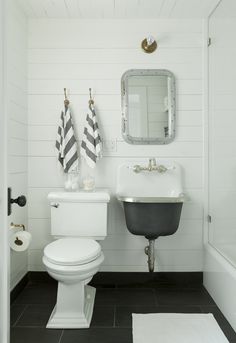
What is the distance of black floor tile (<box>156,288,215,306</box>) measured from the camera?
2334 mm

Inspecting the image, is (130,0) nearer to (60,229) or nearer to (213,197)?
(213,197)

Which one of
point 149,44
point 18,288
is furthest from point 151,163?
point 18,288

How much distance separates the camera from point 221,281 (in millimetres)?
2182

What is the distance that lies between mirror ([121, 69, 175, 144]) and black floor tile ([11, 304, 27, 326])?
1.57m

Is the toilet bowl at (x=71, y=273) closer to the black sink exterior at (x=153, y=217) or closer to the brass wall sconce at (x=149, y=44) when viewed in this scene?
the black sink exterior at (x=153, y=217)

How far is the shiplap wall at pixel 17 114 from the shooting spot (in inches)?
89.6

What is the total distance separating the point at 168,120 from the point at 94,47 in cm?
92

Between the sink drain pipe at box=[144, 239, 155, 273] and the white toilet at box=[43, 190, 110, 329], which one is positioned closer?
the white toilet at box=[43, 190, 110, 329]

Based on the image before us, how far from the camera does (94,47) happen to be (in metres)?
2.66

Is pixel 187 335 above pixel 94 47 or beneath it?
beneath

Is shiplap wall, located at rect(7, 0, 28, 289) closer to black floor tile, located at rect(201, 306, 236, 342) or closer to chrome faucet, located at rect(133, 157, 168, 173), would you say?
chrome faucet, located at rect(133, 157, 168, 173)

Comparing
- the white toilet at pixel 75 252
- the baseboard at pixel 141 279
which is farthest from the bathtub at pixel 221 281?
the white toilet at pixel 75 252

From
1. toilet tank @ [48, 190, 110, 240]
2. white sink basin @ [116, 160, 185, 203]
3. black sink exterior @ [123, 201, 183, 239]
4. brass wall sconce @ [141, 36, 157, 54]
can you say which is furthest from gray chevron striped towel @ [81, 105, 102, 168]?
brass wall sconce @ [141, 36, 157, 54]

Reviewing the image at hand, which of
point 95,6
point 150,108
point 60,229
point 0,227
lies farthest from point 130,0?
point 0,227
